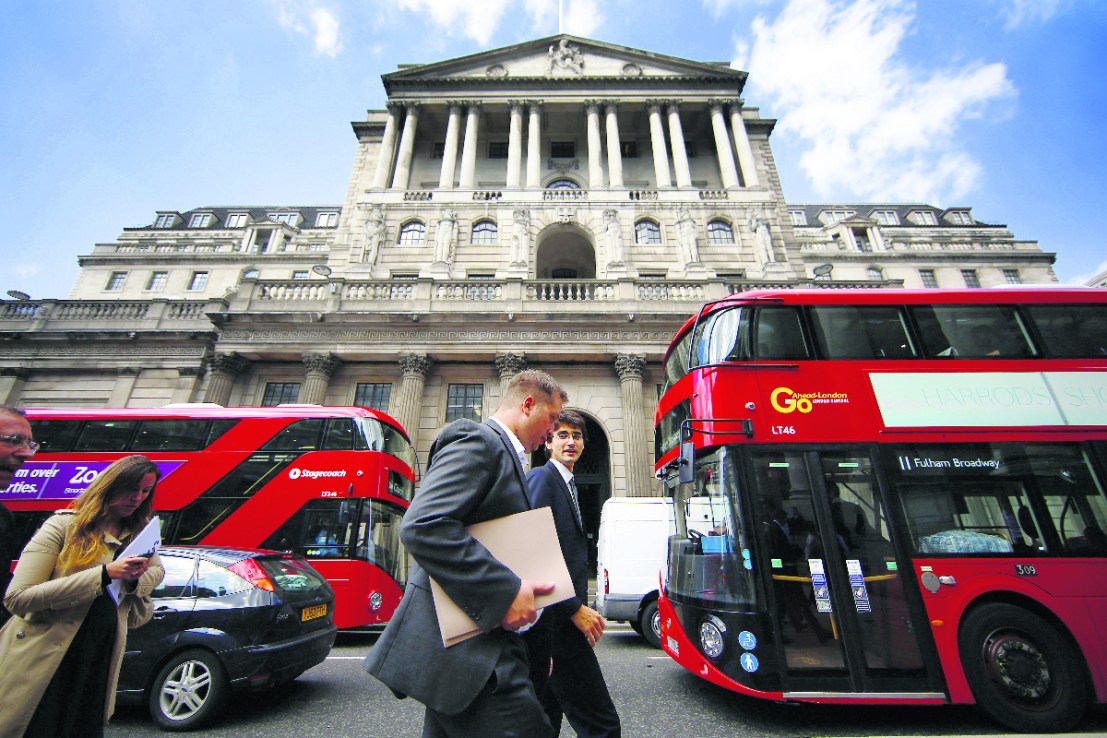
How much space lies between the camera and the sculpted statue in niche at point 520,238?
1911 centimetres

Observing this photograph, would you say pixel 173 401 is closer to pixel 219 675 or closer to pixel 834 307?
pixel 219 675

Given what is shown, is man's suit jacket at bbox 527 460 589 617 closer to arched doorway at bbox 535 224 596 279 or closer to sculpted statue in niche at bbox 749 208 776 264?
arched doorway at bbox 535 224 596 279

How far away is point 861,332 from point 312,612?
23.8 feet

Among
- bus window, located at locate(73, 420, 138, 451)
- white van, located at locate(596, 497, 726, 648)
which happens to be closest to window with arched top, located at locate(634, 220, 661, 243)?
white van, located at locate(596, 497, 726, 648)

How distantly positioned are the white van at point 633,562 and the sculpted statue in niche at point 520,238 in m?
12.7

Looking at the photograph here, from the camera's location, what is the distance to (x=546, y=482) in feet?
10.1

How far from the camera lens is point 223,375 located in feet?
50.1

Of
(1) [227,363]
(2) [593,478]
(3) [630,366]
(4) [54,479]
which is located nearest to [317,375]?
(1) [227,363]

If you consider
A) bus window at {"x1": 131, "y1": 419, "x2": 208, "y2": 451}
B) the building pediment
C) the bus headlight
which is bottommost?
the bus headlight

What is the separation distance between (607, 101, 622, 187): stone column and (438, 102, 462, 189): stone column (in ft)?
25.5

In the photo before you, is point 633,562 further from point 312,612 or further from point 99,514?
point 99,514

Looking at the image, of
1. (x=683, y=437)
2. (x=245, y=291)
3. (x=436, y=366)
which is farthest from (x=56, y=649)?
(x=245, y=291)

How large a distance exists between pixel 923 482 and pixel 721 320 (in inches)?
108

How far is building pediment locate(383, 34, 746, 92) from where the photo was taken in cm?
2459
